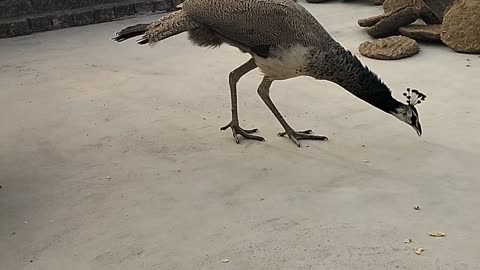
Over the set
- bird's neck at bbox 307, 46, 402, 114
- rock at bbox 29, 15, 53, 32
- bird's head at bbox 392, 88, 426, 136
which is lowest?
rock at bbox 29, 15, 53, 32

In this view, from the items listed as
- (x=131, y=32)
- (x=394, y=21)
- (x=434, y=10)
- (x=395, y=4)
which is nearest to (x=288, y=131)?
(x=131, y=32)

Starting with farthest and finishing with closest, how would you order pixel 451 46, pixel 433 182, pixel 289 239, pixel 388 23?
pixel 388 23 < pixel 451 46 < pixel 433 182 < pixel 289 239

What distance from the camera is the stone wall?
5.80m

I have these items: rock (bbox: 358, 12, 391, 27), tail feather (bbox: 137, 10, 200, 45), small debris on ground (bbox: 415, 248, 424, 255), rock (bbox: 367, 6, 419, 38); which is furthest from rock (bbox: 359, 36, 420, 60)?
small debris on ground (bbox: 415, 248, 424, 255)

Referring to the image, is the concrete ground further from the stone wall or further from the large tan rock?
the stone wall

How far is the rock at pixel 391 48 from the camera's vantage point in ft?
14.7

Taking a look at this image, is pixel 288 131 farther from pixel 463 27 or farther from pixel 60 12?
pixel 60 12

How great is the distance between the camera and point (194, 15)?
307cm

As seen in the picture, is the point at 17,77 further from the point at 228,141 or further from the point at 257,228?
the point at 257,228

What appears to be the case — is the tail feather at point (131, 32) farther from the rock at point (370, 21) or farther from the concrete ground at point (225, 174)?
the rock at point (370, 21)

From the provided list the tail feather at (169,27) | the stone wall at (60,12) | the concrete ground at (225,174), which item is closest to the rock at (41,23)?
the stone wall at (60,12)

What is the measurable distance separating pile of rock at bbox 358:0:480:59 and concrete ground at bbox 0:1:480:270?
0.37 ft

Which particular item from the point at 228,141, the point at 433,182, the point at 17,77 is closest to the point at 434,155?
the point at 433,182

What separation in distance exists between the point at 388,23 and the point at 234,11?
2239 millimetres
